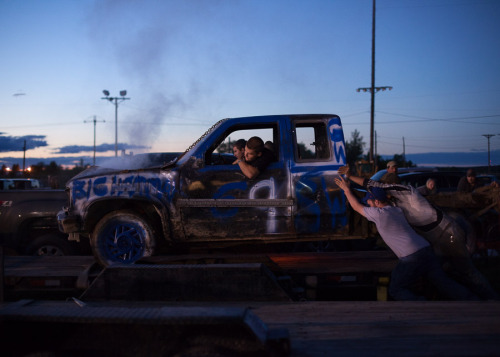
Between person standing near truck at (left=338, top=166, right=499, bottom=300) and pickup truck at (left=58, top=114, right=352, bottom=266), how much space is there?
1.56 feet

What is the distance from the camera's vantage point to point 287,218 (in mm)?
4586

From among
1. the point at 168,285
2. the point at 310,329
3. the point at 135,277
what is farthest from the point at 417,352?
the point at 135,277

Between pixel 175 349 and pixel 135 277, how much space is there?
62.3 inches

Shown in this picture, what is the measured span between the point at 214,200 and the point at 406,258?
84.7 inches

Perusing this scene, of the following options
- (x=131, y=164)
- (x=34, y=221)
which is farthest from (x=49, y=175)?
(x=131, y=164)

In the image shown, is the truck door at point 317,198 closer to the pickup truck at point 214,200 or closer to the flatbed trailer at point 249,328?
the pickup truck at point 214,200

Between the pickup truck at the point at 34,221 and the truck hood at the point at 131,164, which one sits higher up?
the truck hood at the point at 131,164

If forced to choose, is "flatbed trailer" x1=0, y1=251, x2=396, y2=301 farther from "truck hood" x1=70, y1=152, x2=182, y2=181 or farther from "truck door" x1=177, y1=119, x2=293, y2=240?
"truck hood" x1=70, y1=152, x2=182, y2=181

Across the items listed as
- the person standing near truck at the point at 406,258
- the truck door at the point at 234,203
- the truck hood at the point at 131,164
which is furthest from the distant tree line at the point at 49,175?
the person standing near truck at the point at 406,258

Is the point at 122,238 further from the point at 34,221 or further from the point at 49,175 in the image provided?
the point at 49,175

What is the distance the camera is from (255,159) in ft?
15.3

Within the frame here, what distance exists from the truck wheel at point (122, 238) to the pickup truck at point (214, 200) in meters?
0.01

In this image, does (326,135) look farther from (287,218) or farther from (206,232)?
(206,232)

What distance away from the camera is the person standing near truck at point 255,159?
4.58 meters
